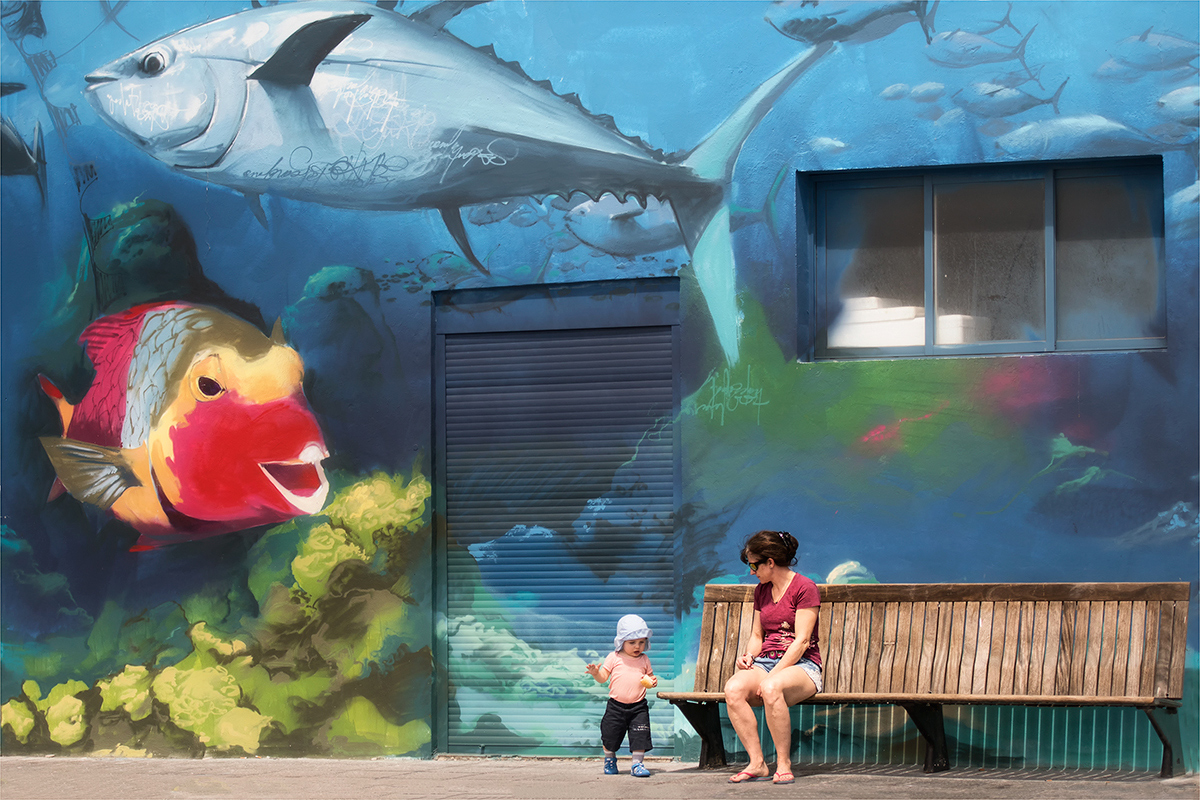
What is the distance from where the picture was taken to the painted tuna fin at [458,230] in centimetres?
919

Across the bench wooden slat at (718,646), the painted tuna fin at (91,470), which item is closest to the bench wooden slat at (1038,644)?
the bench wooden slat at (718,646)

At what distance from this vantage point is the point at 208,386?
965 cm

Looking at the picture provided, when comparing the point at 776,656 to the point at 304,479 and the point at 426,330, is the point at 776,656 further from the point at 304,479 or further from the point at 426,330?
the point at 304,479

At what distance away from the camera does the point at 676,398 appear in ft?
29.0

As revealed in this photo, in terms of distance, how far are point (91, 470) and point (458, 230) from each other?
329 centimetres

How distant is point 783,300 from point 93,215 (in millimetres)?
5122

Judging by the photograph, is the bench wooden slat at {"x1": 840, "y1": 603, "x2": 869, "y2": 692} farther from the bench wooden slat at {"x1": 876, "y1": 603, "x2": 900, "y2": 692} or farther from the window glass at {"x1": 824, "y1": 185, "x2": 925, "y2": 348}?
the window glass at {"x1": 824, "y1": 185, "x2": 925, "y2": 348}

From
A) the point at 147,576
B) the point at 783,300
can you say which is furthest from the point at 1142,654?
the point at 147,576

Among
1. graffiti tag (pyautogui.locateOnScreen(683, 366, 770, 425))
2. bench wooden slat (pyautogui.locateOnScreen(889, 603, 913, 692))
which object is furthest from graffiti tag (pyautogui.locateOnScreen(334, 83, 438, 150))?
bench wooden slat (pyautogui.locateOnScreen(889, 603, 913, 692))

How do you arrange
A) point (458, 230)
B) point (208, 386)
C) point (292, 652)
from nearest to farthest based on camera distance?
point (458, 230)
point (292, 652)
point (208, 386)

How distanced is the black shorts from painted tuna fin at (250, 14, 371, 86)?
16.1ft

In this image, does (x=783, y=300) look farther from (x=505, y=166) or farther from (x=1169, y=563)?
(x=1169, y=563)

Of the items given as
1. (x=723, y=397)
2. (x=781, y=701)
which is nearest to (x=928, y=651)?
(x=781, y=701)

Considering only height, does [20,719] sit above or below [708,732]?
below
